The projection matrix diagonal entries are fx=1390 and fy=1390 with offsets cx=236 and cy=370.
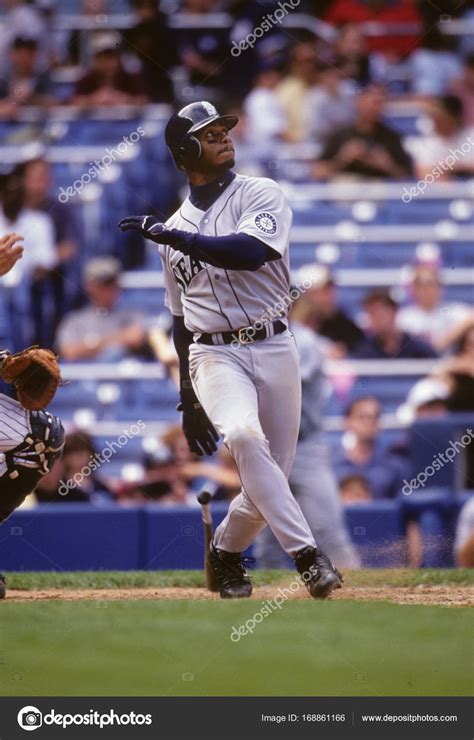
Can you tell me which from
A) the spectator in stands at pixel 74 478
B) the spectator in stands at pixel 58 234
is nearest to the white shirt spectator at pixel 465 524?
the spectator in stands at pixel 74 478

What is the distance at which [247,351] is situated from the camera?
484 cm

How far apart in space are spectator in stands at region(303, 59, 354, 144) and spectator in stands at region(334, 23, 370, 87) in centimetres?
5

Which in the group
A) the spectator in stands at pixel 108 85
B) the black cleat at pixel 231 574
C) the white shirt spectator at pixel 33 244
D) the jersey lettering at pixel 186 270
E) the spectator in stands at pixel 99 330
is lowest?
the black cleat at pixel 231 574

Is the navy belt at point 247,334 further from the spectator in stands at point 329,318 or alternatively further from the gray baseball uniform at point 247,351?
the spectator in stands at point 329,318

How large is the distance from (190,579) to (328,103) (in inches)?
170

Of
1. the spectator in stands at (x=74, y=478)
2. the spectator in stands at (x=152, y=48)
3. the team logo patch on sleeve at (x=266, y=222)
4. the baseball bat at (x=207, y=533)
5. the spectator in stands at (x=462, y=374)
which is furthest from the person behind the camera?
the spectator in stands at (x=152, y=48)

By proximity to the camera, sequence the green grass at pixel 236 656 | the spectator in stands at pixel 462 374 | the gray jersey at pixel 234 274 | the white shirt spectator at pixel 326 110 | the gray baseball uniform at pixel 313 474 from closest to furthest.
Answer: the green grass at pixel 236 656
the gray jersey at pixel 234 274
the gray baseball uniform at pixel 313 474
the spectator in stands at pixel 462 374
the white shirt spectator at pixel 326 110

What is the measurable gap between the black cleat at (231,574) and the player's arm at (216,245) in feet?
3.53

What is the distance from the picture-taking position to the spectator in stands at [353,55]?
29.8 feet

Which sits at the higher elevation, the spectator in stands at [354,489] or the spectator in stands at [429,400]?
the spectator in stands at [429,400]

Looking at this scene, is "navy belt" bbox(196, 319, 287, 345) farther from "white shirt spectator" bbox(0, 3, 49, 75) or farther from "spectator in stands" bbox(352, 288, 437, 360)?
"white shirt spectator" bbox(0, 3, 49, 75)

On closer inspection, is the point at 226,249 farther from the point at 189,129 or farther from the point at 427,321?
the point at 427,321

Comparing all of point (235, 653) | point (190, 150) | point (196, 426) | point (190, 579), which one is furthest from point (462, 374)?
point (235, 653)

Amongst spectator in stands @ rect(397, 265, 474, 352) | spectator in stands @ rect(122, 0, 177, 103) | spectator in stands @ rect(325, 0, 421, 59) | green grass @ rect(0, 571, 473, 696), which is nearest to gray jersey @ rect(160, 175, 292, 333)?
green grass @ rect(0, 571, 473, 696)
